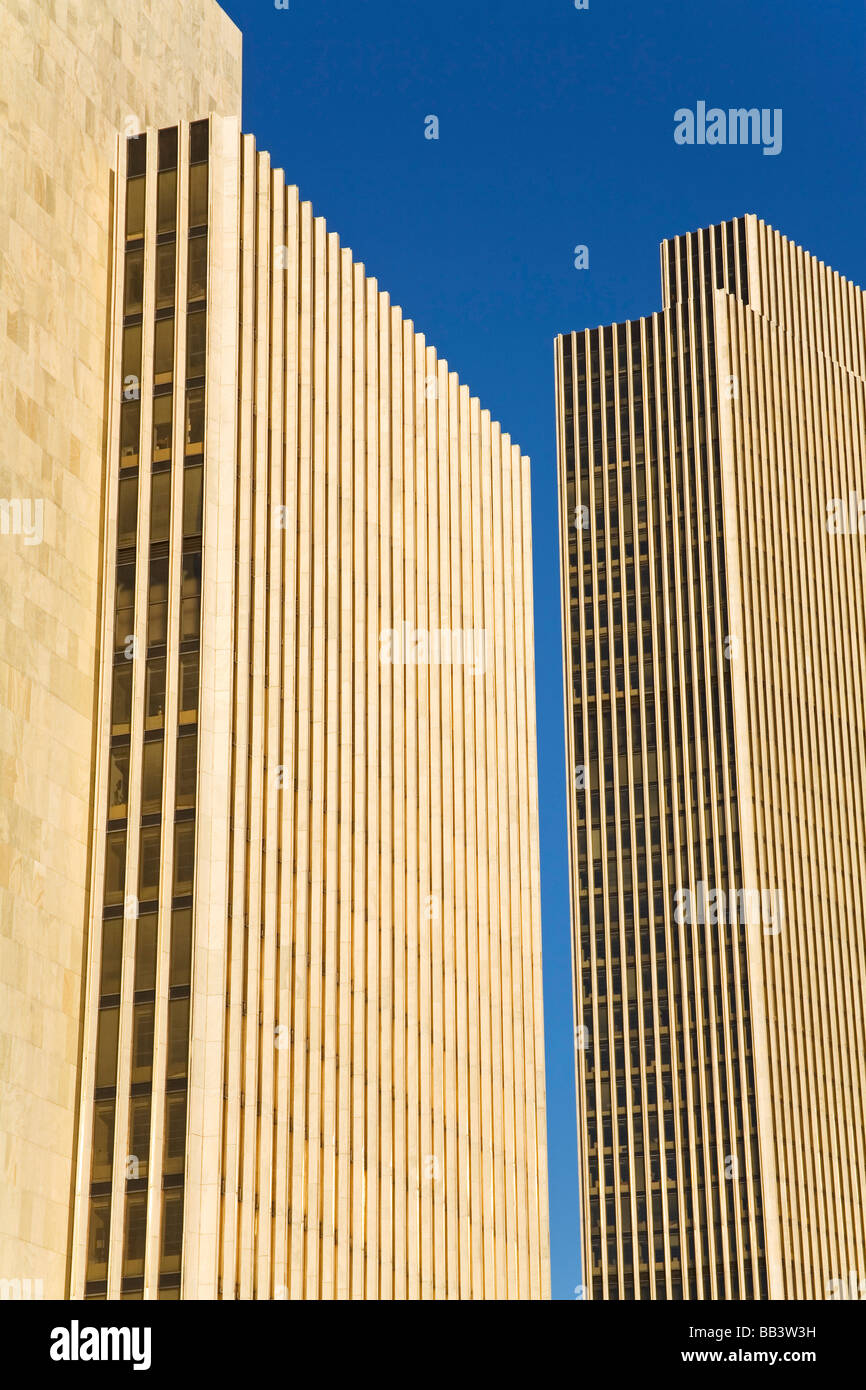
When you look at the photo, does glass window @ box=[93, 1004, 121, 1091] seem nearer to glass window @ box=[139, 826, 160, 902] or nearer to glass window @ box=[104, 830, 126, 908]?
glass window @ box=[104, 830, 126, 908]

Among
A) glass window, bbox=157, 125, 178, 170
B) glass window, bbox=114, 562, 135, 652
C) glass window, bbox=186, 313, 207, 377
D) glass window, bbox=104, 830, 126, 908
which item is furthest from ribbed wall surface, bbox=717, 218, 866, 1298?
glass window, bbox=157, 125, 178, 170

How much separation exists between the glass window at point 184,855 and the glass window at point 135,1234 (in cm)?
874

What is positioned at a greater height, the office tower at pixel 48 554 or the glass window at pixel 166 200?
the glass window at pixel 166 200

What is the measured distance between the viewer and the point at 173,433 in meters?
64.6

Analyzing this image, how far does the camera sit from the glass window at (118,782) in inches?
2421

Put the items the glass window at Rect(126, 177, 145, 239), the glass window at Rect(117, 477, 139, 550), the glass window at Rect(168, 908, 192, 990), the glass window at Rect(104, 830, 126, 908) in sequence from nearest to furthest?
the glass window at Rect(168, 908, 192, 990) → the glass window at Rect(104, 830, 126, 908) → the glass window at Rect(117, 477, 139, 550) → the glass window at Rect(126, 177, 145, 239)

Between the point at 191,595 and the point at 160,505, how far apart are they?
3.08 m

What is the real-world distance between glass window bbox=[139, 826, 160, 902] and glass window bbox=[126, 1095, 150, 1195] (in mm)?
5922

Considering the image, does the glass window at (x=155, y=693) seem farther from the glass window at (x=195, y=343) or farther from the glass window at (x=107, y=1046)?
the glass window at (x=195, y=343)

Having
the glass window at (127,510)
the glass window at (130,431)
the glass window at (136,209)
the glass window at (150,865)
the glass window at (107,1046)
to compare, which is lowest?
the glass window at (107,1046)

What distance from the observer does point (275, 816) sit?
6575cm

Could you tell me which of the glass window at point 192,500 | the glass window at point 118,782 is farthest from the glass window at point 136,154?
the glass window at point 118,782

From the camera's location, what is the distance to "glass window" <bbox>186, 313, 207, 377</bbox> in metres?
65.2
